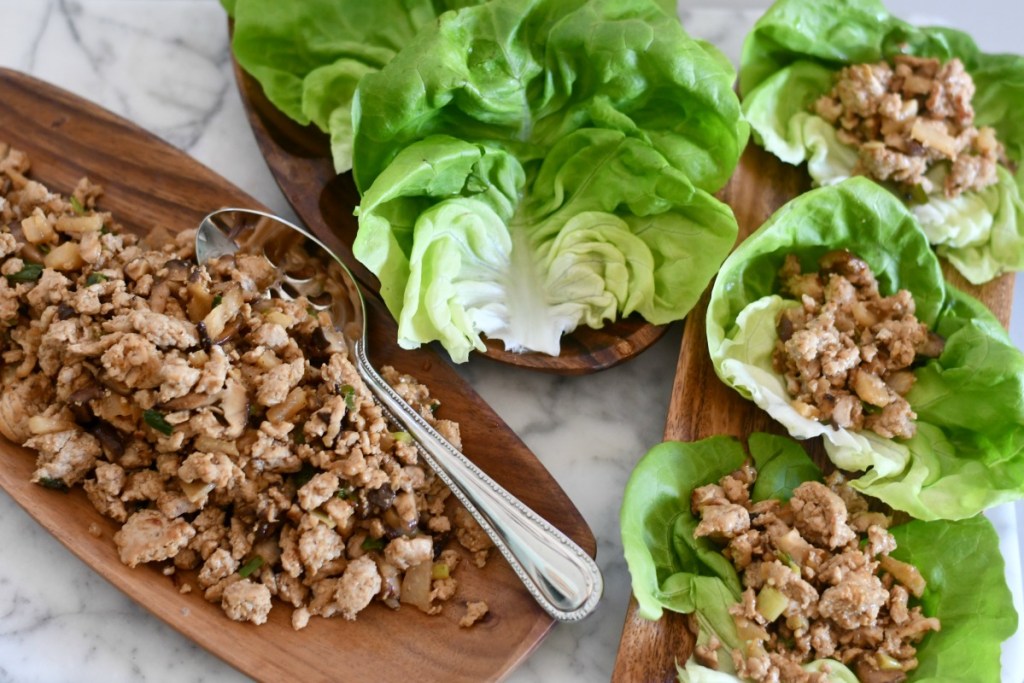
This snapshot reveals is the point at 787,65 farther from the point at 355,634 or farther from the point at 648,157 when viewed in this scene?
the point at 355,634

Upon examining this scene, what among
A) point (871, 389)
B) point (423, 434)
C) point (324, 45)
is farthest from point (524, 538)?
point (324, 45)

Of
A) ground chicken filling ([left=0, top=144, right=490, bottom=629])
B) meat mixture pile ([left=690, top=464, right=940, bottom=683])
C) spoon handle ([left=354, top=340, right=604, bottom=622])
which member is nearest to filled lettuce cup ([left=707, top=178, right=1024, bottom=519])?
meat mixture pile ([left=690, top=464, right=940, bottom=683])

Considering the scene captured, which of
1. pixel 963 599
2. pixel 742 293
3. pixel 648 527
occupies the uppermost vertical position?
pixel 742 293

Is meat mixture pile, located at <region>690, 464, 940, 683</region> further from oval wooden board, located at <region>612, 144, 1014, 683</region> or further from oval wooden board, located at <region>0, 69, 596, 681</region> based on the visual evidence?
oval wooden board, located at <region>0, 69, 596, 681</region>

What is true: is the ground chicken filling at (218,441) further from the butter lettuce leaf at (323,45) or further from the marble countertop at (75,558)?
the butter lettuce leaf at (323,45)

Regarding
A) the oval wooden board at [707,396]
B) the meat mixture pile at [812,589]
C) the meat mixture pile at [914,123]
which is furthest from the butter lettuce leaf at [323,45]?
the meat mixture pile at [812,589]

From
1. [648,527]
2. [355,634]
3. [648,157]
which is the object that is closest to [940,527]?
[648,527]
